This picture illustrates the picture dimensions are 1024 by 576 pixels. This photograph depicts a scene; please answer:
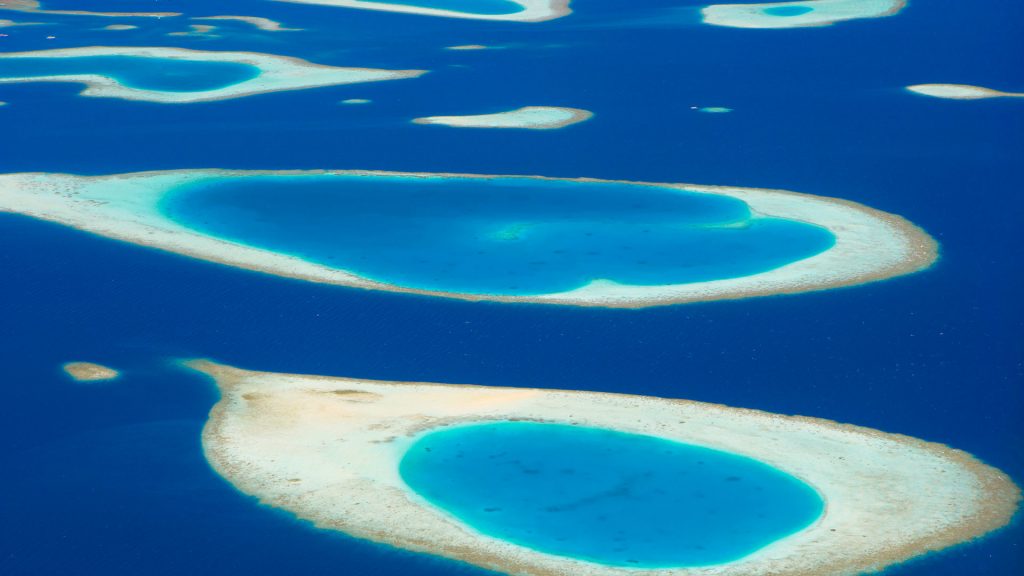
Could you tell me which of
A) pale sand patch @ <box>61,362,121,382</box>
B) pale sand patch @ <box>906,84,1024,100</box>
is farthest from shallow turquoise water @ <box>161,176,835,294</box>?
pale sand patch @ <box>906,84,1024,100</box>

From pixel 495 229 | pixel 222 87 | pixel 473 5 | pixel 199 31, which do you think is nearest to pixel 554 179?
pixel 495 229

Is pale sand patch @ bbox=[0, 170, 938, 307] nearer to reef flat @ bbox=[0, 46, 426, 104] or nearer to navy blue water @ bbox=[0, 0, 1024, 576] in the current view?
navy blue water @ bbox=[0, 0, 1024, 576]

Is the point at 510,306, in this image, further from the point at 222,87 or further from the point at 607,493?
the point at 222,87

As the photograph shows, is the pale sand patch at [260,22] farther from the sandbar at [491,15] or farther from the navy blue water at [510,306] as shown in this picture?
the navy blue water at [510,306]

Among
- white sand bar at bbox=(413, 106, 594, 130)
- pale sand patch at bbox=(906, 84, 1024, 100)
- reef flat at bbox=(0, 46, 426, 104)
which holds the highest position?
reef flat at bbox=(0, 46, 426, 104)

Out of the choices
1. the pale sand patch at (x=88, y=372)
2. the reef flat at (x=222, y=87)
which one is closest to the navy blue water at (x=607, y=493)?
the pale sand patch at (x=88, y=372)

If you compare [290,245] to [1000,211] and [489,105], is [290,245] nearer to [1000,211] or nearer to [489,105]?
[489,105]

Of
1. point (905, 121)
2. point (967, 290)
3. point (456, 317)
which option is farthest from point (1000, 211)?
point (456, 317)
